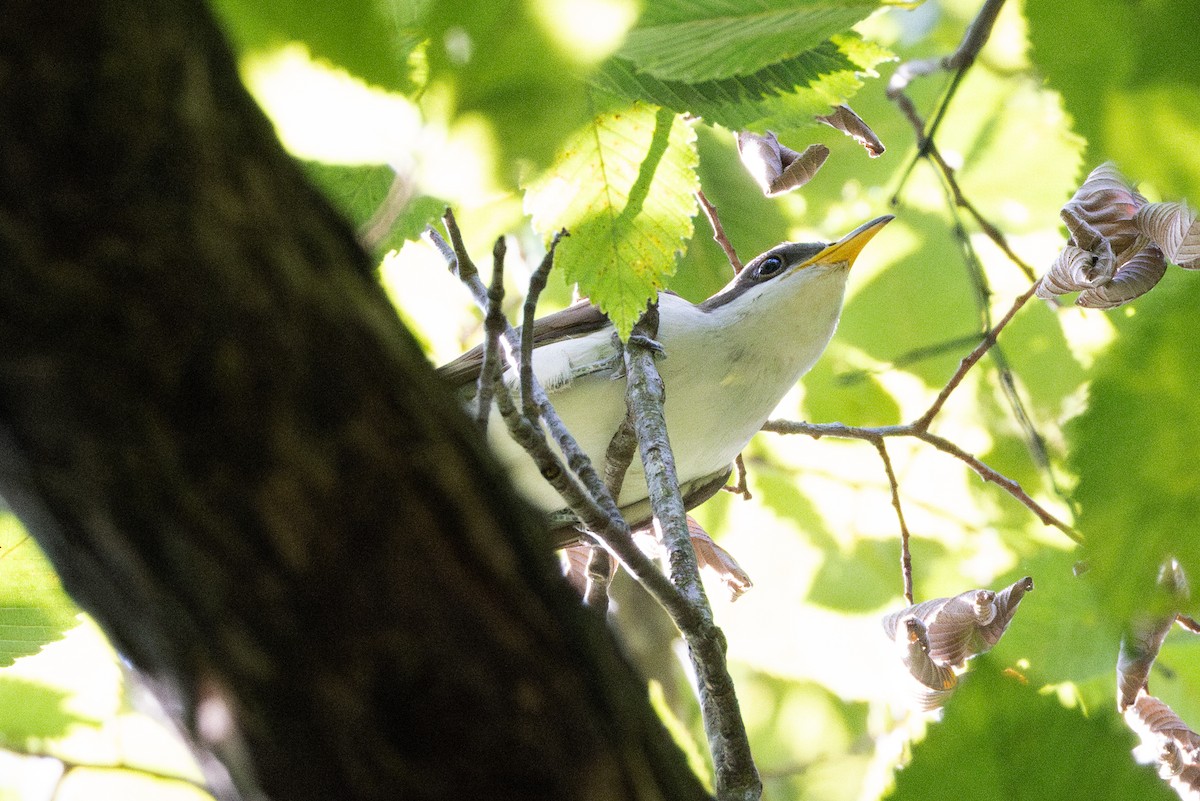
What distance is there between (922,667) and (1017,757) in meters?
1.96

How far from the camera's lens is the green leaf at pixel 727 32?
Result: 1.58 meters

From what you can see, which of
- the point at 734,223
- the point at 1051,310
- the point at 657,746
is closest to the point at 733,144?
the point at 734,223

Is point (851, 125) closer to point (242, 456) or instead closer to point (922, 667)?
point (922, 667)

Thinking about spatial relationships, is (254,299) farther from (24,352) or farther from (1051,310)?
(1051,310)

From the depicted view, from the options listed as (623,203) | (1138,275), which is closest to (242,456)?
(623,203)

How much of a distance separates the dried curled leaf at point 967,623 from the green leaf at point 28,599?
200 cm

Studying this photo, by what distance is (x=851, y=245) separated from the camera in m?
3.85

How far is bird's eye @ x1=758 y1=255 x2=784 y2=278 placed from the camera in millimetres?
4020

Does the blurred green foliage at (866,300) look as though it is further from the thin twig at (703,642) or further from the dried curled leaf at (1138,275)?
the thin twig at (703,642)

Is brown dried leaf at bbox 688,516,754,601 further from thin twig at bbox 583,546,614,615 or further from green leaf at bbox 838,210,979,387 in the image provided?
green leaf at bbox 838,210,979,387

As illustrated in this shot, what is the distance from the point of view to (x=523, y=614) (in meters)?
0.89

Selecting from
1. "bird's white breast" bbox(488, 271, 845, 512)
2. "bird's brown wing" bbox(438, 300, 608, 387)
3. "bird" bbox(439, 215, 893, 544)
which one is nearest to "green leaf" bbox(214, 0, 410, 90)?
"bird" bbox(439, 215, 893, 544)

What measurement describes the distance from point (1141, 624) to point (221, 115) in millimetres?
783

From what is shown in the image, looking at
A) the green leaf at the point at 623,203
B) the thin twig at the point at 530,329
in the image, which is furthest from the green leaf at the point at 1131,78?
the green leaf at the point at 623,203
